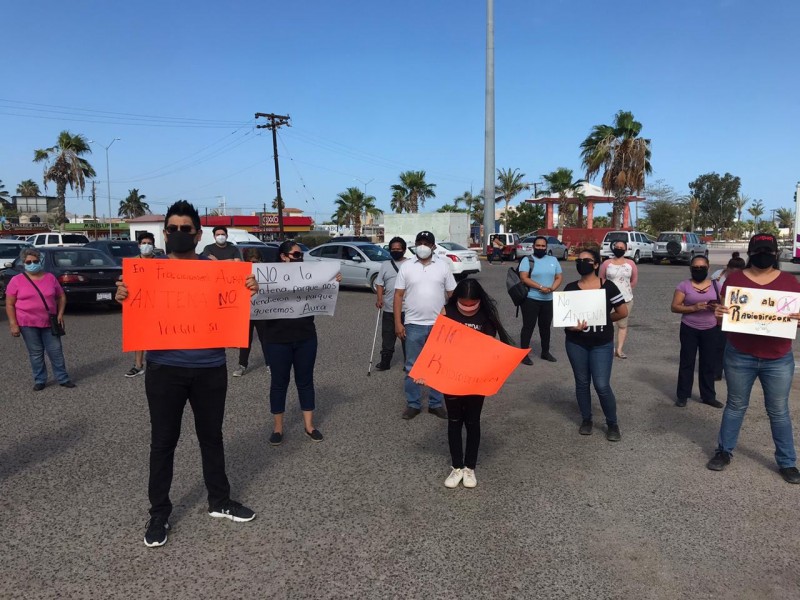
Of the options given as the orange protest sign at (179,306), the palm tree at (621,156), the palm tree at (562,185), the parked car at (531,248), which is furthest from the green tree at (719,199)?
the orange protest sign at (179,306)

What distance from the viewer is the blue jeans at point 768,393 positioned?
14.3ft

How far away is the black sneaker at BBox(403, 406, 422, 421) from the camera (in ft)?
19.1

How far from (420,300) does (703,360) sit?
10.6 feet

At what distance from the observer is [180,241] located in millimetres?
3490

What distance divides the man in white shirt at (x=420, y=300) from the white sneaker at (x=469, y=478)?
1593mm

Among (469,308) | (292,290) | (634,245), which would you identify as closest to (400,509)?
(469,308)

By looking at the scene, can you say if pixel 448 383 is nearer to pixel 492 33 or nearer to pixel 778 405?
pixel 778 405

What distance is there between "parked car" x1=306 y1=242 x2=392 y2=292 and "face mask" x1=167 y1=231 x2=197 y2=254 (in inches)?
540

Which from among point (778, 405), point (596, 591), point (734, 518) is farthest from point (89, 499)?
point (778, 405)

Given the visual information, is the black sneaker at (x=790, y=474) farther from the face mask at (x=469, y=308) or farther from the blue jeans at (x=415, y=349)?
the blue jeans at (x=415, y=349)

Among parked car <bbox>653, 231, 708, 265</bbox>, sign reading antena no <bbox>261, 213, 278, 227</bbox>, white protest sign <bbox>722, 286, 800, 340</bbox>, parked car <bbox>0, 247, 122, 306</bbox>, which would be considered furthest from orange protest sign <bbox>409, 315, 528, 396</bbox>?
sign reading antena no <bbox>261, 213, 278, 227</bbox>

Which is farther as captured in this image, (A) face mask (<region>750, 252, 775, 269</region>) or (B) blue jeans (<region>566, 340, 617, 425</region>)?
(B) blue jeans (<region>566, 340, 617, 425</region>)

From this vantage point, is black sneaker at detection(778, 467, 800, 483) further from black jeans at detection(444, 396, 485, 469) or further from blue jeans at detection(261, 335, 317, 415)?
blue jeans at detection(261, 335, 317, 415)

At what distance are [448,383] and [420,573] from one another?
1.27m
